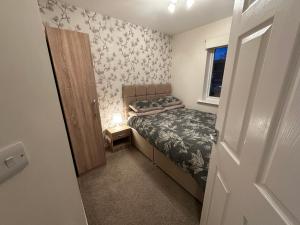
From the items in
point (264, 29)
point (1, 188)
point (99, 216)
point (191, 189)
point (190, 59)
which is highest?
point (190, 59)

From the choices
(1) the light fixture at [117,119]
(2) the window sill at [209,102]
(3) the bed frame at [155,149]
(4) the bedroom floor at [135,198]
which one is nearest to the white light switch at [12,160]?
(4) the bedroom floor at [135,198]

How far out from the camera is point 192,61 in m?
3.07

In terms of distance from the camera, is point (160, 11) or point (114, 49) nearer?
point (160, 11)

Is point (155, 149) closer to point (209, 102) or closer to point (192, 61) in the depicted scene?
point (209, 102)

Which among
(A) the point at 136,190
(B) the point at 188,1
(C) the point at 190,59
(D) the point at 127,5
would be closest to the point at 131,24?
(D) the point at 127,5

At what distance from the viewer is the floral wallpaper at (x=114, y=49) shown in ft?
6.67

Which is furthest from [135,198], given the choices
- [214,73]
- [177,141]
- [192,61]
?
[192,61]

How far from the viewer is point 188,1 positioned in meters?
1.84

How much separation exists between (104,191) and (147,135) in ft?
3.18

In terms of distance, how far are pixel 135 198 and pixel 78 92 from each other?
5.21 feet

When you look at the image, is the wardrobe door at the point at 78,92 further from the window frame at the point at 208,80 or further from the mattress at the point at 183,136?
the window frame at the point at 208,80

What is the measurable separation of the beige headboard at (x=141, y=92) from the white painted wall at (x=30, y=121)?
2228mm

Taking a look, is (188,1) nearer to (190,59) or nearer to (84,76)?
(190,59)

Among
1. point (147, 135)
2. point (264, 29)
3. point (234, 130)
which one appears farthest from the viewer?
point (147, 135)
